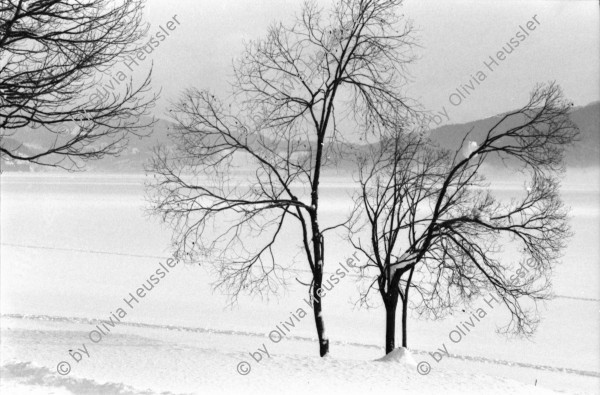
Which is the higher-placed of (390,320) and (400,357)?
(390,320)

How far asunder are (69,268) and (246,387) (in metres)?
30.1

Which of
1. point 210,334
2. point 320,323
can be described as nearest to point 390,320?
point 320,323

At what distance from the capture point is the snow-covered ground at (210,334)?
508 inches

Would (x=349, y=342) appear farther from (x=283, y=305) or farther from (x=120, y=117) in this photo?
(x=120, y=117)

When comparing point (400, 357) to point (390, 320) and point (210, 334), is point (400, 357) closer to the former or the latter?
point (390, 320)

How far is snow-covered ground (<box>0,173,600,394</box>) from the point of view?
508 inches

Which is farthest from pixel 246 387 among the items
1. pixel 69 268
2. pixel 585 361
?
pixel 69 268

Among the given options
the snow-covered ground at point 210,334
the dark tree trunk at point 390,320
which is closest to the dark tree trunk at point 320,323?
the snow-covered ground at point 210,334

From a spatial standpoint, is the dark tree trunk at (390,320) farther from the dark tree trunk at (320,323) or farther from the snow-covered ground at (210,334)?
the dark tree trunk at (320,323)

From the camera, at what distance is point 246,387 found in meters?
12.4

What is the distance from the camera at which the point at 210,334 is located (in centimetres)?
2573

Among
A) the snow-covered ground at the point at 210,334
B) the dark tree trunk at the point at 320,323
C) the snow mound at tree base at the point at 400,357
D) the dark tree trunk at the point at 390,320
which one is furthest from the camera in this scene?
the dark tree trunk at the point at 390,320

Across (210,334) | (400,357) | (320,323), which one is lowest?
(210,334)

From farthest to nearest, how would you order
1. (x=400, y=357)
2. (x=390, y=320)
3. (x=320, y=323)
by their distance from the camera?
(x=390, y=320)
(x=320, y=323)
(x=400, y=357)
